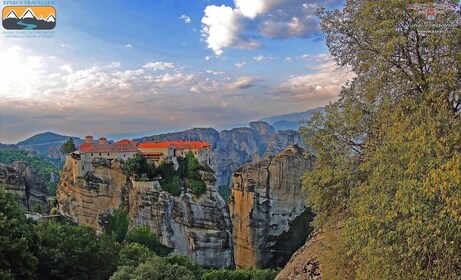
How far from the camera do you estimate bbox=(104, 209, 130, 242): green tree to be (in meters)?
41.7

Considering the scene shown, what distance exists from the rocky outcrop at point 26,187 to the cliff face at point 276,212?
25.7 meters

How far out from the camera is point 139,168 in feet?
143

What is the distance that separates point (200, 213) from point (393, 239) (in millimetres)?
35376

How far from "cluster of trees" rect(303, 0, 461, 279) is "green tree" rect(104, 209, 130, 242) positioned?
35542 mm

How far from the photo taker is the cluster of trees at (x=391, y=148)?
5.73m

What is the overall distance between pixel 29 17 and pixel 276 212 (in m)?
34.5

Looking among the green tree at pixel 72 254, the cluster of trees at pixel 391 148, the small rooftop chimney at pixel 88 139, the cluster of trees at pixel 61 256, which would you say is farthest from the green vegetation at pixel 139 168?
the cluster of trees at pixel 391 148

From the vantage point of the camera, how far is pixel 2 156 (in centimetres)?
9306

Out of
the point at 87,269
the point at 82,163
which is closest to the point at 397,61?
the point at 87,269

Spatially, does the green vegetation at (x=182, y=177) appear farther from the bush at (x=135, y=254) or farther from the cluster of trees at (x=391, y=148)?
the cluster of trees at (x=391, y=148)

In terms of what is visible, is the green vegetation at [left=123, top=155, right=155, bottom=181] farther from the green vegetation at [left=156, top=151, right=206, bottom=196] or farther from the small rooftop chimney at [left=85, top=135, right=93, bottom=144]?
the small rooftop chimney at [left=85, top=135, right=93, bottom=144]

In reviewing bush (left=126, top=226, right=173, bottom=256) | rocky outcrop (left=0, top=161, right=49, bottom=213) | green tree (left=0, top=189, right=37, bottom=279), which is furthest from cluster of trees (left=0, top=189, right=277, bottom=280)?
rocky outcrop (left=0, top=161, right=49, bottom=213)

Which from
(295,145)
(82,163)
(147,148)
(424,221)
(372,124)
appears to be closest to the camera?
(424,221)

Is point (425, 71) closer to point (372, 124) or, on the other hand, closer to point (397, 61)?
point (397, 61)
